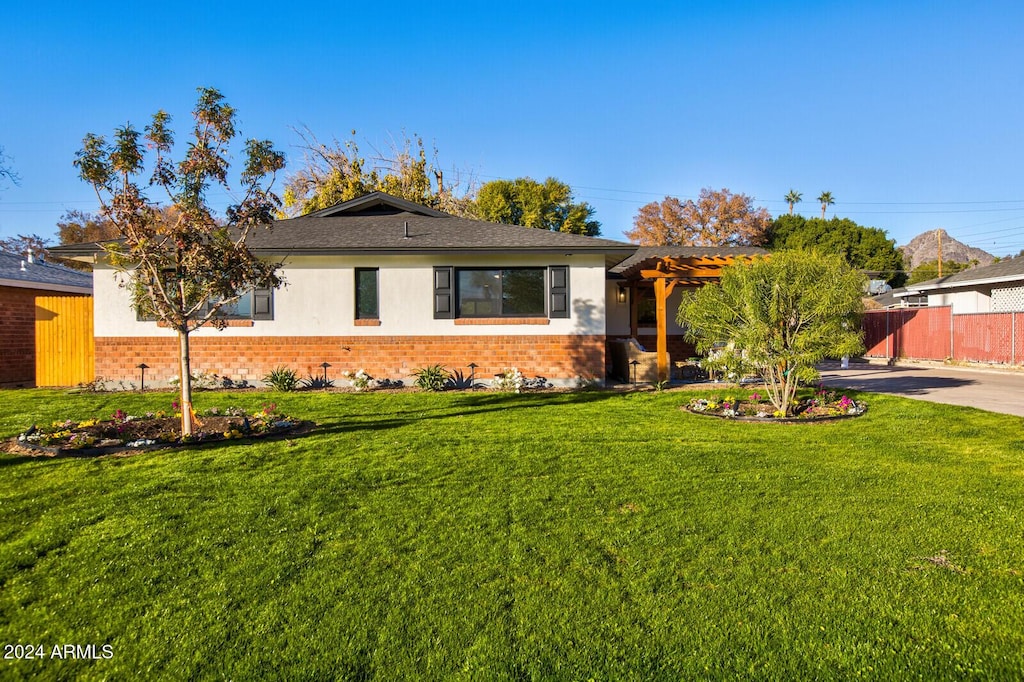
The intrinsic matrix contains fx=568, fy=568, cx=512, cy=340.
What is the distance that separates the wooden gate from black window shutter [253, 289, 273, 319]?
4.01 metres

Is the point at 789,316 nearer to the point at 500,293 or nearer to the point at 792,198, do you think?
the point at 500,293

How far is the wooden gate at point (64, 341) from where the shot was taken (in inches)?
513

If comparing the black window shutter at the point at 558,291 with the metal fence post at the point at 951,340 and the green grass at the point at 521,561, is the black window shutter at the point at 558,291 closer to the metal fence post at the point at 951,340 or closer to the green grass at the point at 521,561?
the green grass at the point at 521,561

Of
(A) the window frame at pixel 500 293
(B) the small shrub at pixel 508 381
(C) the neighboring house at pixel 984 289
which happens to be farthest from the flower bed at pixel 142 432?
(C) the neighboring house at pixel 984 289

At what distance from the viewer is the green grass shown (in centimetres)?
266

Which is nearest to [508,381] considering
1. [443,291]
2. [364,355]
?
[443,291]

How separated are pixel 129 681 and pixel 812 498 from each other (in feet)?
15.6

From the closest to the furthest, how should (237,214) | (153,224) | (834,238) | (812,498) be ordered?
(812,498)
(153,224)
(237,214)
(834,238)

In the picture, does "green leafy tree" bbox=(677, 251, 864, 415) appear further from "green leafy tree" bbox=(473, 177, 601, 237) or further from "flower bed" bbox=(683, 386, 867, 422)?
"green leafy tree" bbox=(473, 177, 601, 237)

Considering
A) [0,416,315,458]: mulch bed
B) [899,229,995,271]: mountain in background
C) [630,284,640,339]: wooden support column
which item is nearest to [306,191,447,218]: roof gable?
[630,284,640,339]: wooden support column

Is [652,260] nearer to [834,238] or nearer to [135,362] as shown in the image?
[135,362]

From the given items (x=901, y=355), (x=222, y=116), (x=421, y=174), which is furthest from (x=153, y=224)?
(x=901, y=355)

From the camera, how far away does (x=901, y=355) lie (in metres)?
21.5

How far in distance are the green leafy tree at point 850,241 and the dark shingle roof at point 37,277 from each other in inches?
1609
